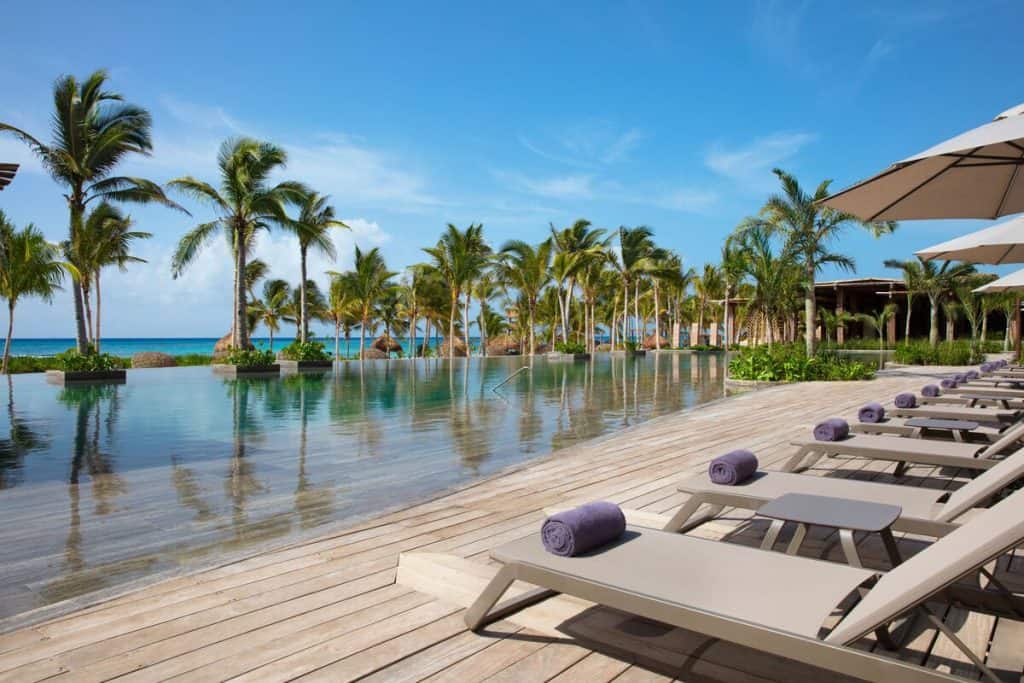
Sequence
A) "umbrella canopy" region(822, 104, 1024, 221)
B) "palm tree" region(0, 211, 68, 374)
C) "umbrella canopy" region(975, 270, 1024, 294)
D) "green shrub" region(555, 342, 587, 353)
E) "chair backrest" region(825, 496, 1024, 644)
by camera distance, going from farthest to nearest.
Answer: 1. "green shrub" region(555, 342, 587, 353)
2. "palm tree" region(0, 211, 68, 374)
3. "umbrella canopy" region(975, 270, 1024, 294)
4. "umbrella canopy" region(822, 104, 1024, 221)
5. "chair backrest" region(825, 496, 1024, 644)

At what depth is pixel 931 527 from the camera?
2.58 m

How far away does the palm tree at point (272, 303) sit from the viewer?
Answer: 37.3 metres

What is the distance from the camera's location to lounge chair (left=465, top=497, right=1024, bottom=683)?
1.62 meters

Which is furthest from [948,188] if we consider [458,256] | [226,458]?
[458,256]

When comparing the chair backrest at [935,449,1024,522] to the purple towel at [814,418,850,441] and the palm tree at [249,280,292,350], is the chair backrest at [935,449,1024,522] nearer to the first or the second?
the purple towel at [814,418,850,441]

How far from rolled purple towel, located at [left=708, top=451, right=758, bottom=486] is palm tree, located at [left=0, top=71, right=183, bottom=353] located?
1788 cm

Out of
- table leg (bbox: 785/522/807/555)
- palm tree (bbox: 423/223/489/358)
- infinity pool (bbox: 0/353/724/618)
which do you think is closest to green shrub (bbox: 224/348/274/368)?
infinity pool (bbox: 0/353/724/618)

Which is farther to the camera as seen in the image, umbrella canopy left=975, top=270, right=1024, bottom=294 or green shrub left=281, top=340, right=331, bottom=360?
green shrub left=281, top=340, right=331, bottom=360

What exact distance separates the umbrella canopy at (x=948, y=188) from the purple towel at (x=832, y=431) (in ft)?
5.05

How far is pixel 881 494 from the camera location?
303 centimetres

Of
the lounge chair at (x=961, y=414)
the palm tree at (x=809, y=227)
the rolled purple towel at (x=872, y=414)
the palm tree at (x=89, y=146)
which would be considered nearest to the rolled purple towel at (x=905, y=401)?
the lounge chair at (x=961, y=414)

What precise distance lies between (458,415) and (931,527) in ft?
26.9

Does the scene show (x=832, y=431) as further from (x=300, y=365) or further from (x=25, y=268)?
(x=25, y=268)

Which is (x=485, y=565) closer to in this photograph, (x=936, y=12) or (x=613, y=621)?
(x=613, y=621)
